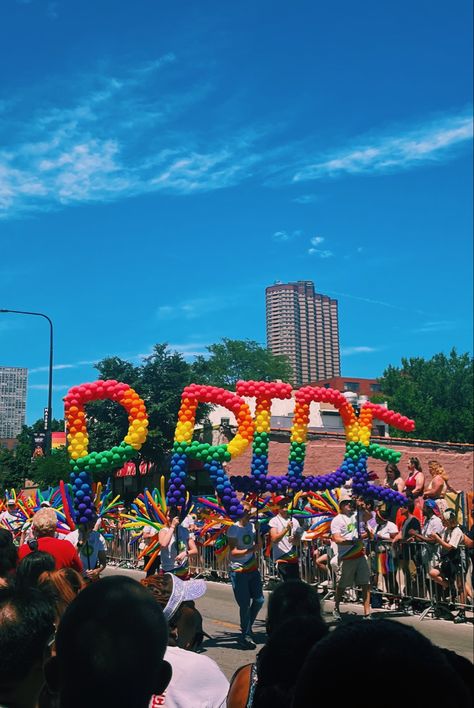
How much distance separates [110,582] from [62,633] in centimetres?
22

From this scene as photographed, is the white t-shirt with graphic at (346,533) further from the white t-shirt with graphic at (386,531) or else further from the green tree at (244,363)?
the green tree at (244,363)

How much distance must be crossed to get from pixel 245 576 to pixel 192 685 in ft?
23.1

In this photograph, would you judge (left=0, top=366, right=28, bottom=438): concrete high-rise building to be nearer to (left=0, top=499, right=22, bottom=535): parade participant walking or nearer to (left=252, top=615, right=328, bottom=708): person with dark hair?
(left=0, top=499, right=22, bottom=535): parade participant walking

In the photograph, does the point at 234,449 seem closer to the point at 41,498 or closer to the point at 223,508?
the point at 223,508

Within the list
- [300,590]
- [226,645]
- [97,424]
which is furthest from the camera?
Answer: [97,424]

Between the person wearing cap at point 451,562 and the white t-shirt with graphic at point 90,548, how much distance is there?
5.54 meters

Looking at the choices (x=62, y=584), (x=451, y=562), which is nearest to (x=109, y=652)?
(x=62, y=584)

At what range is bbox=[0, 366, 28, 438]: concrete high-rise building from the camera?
7894cm

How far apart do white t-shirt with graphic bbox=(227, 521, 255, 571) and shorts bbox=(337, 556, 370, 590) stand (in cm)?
221

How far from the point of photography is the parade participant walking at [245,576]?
32.4 ft

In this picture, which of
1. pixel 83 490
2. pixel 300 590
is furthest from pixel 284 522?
pixel 300 590

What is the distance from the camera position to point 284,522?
1146cm

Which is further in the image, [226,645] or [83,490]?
[83,490]

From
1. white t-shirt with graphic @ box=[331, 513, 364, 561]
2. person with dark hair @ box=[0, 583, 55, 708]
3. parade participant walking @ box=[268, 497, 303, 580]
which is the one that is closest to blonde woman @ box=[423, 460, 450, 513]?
white t-shirt with graphic @ box=[331, 513, 364, 561]
